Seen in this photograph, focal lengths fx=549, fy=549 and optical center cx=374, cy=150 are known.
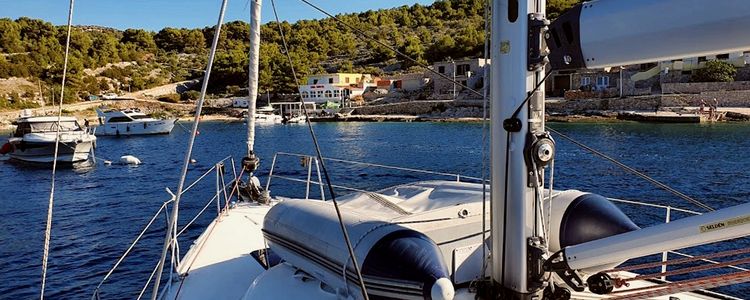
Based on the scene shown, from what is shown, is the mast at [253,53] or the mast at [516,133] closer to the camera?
the mast at [516,133]

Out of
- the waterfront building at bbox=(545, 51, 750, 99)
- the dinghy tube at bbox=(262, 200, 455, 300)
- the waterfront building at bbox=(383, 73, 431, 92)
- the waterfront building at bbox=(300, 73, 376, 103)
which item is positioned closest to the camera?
the dinghy tube at bbox=(262, 200, 455, 300)

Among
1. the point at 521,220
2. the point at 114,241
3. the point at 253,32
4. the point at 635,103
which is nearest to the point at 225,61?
the point at 635,103

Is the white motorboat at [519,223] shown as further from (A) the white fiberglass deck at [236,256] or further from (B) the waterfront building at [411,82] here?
(B) the waterfront building at [411,82]

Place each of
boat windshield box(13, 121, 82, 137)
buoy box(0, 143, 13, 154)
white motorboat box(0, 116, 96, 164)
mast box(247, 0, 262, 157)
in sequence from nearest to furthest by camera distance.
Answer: mast box(247, 0, 262, 157) < white motorboat box(0, 116, 96, 164) < boat windshield box(13, 121, 82, 137) < buoy box(0, 143, 13, 154)

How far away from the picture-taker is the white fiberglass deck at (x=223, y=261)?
6.60 meters

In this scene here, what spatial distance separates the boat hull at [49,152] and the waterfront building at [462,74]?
4997 centimetres

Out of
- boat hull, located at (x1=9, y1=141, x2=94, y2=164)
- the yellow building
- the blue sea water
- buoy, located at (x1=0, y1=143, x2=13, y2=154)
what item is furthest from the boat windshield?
the yellow building

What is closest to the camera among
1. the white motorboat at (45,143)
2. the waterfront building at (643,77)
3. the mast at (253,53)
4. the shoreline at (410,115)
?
the mast at (253,53)

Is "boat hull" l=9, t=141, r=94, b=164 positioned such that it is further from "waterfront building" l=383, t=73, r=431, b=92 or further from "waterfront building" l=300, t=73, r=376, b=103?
"waterfront building" l=383, t=73, r=431, b=92

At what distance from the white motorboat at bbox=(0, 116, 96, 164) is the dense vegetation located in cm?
5077

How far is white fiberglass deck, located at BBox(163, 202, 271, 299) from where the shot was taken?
6.60 m

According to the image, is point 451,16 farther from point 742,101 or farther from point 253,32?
point 253,32

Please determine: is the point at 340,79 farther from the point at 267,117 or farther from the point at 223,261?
the point at 223,261

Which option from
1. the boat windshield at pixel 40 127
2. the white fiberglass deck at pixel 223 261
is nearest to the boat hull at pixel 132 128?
the boat windshield at pixel 40 127
